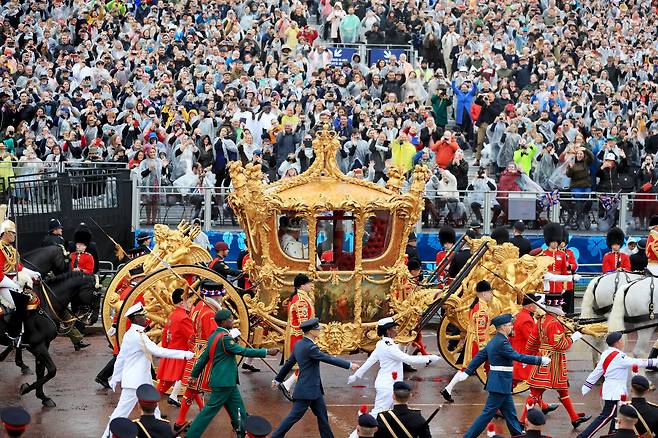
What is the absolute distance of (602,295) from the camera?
20.9 m

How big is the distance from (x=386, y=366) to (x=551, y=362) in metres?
2.20

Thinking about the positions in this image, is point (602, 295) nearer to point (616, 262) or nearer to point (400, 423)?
point (616, 262)

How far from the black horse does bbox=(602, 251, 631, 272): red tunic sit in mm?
7494

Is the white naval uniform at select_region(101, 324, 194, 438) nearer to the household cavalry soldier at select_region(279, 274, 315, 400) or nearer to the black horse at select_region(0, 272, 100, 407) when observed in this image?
the household cavalry soldier at select_region(279, 274, 315, 400)

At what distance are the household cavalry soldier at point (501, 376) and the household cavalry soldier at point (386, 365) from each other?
69 cm

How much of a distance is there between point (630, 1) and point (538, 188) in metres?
13.0

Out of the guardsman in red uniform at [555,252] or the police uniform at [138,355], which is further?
the guardsman in red uniform at [555,252]

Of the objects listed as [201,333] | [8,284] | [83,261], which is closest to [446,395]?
[201,333]

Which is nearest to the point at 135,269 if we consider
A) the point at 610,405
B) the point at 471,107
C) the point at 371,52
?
the point at 610,405

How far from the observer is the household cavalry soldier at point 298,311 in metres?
19.0

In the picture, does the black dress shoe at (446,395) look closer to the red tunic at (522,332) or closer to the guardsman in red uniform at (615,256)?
the red tunic at (522,332)

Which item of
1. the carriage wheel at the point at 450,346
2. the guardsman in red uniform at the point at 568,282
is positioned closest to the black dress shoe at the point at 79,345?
the carriage wheel at the point at 450,346

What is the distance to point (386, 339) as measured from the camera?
1744 centimetres

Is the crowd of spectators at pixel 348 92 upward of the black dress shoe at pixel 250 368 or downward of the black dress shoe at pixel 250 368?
upward
